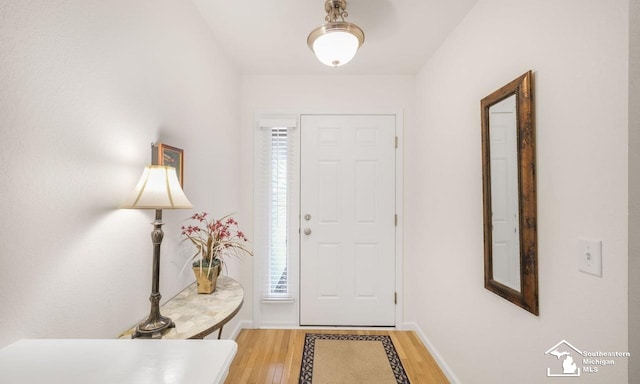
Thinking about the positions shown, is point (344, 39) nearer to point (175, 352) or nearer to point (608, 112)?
point (608, 112)

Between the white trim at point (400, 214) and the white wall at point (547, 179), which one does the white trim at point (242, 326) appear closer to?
the white trim at point (400, 214)

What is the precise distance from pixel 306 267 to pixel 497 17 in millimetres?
2309

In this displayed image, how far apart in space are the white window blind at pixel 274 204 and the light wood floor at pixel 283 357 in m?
0.36

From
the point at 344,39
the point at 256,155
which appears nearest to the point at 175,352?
the point at 344,39

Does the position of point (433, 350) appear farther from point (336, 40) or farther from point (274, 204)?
point (336, 40)

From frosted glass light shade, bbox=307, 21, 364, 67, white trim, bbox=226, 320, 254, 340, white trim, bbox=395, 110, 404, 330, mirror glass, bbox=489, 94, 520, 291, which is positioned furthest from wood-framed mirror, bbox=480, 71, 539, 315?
white trim, bbox=226, 320, 254, 340

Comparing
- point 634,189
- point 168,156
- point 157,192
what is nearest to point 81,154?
point 157,192

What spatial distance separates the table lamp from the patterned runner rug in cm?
132

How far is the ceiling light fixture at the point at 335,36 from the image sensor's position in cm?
163

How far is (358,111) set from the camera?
8.98 ft

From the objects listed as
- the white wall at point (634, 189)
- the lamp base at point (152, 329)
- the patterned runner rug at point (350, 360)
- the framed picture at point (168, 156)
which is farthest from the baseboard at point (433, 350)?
the framed picture at point (168, 156)

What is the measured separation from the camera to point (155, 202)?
1.03 metres

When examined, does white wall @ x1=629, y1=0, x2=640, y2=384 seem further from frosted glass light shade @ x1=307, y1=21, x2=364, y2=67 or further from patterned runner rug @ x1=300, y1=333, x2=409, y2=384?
patterned runner rug @ x1=300, y1=333, x2=409, y2=384

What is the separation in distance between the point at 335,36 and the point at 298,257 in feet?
6.19
